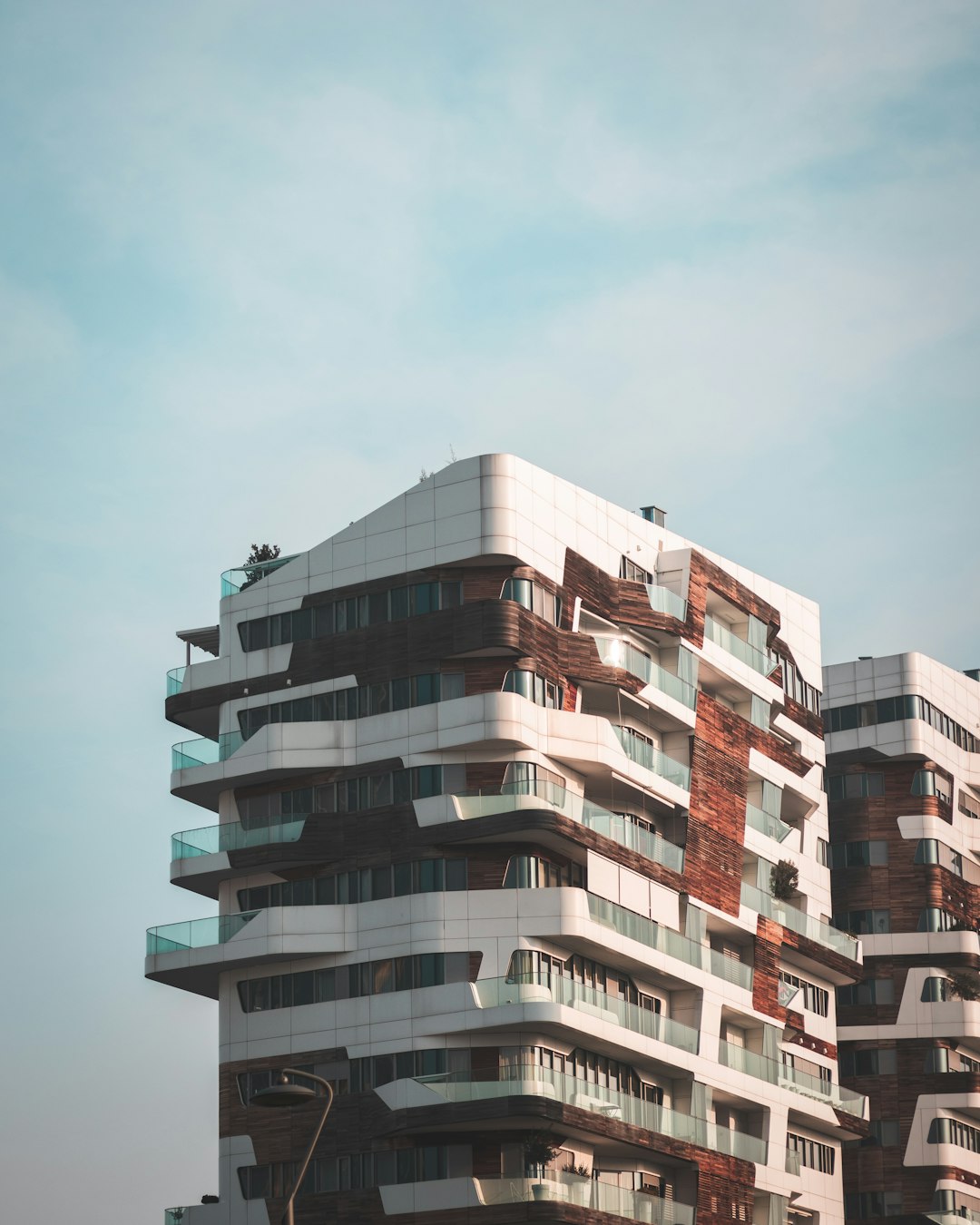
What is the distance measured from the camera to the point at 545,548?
260 feet

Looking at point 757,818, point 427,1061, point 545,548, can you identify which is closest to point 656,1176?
point 427,1061

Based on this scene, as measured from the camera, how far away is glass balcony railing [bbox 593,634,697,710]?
3219 inches

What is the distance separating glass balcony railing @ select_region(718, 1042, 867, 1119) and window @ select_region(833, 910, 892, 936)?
9.42 meters

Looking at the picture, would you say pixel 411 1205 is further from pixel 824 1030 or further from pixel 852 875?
pixel 852 875

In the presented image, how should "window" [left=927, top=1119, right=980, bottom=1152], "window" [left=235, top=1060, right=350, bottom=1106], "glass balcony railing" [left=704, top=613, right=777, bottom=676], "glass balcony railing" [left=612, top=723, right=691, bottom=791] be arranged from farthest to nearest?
"window" [left=927, top=1119, right=980, bottom=1152] < "glass balcony railing" [left=704, top=613, right=777, bottom=676] < "glass balcony railing" [left=612, top=723, right=691, bottom=791] < "window" [left=235, top=1060, right=350, bottom=1106]

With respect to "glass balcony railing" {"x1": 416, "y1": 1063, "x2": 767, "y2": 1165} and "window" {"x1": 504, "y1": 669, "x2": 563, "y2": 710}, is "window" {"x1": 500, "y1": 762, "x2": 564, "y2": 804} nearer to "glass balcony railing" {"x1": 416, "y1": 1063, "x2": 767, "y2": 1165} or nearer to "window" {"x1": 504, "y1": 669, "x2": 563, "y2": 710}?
"window" {"x1": 504, "y1": 669, "x2": 563, "y2": 710}

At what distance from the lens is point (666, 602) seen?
278ft

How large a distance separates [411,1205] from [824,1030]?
2874 cm

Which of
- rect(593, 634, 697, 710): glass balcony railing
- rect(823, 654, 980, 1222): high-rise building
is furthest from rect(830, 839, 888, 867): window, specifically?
rect(593, 634, 697, 710): glass balcony railing

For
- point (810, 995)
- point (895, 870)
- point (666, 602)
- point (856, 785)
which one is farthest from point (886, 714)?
point (666, 602)

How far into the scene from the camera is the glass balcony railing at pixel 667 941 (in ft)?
249

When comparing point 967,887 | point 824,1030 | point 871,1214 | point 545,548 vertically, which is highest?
point 545,548

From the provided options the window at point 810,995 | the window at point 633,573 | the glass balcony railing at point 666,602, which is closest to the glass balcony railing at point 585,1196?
the window at point 810,995

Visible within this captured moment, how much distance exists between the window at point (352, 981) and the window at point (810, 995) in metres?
22.5
